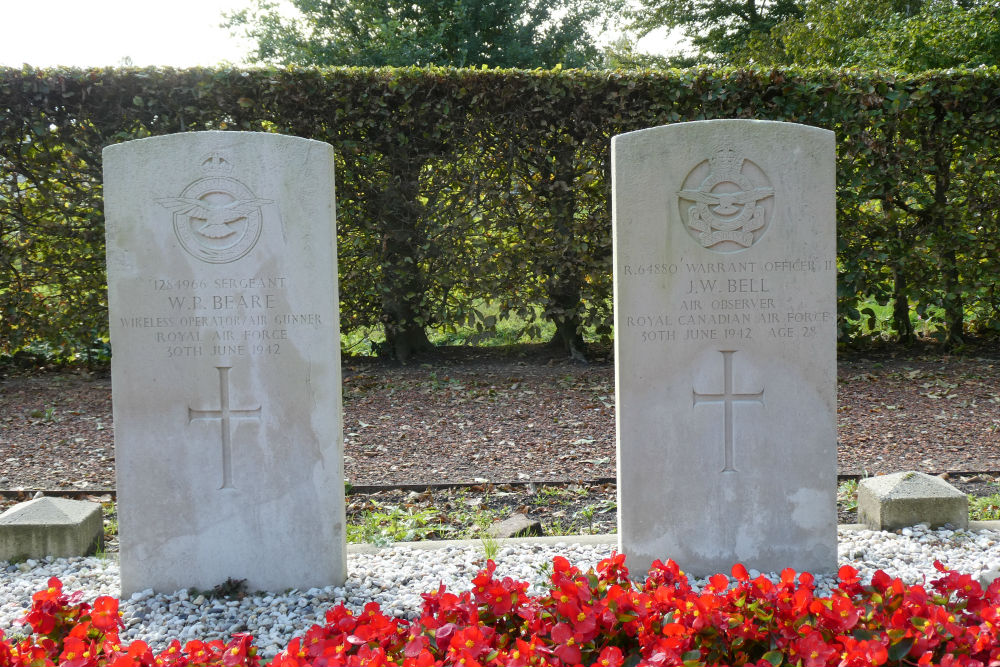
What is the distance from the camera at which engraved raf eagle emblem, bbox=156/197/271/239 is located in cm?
300

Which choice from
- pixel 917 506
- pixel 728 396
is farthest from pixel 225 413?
pixel 917 506

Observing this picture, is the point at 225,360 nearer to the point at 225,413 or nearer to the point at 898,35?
the point at 225,413

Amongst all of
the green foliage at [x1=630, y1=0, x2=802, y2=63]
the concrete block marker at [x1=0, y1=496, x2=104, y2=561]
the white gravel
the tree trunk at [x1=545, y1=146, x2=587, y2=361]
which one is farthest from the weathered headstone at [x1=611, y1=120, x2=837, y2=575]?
the green foliage at [x1=630, y1=0, x2=802, y2=63]

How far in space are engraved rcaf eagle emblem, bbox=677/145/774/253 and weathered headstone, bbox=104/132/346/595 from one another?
143cm

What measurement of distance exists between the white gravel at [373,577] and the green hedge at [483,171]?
168 inches

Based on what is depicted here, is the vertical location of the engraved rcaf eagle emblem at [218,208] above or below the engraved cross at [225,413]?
above

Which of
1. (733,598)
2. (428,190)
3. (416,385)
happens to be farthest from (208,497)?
(428,190)

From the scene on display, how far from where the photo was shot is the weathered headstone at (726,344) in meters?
3.06

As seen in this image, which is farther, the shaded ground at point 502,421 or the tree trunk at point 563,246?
the tree trunk at point 563,246

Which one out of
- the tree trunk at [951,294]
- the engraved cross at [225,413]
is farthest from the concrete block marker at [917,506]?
the tree trunk at [951,294]

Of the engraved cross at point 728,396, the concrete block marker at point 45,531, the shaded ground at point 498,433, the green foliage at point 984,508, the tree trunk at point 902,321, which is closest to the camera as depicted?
→ the engraved cross at point 728,396

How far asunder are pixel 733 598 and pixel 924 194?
649 cm

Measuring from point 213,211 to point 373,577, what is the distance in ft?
5.29

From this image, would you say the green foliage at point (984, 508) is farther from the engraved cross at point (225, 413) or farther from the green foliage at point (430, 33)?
the green foliage at point (430, 33)
